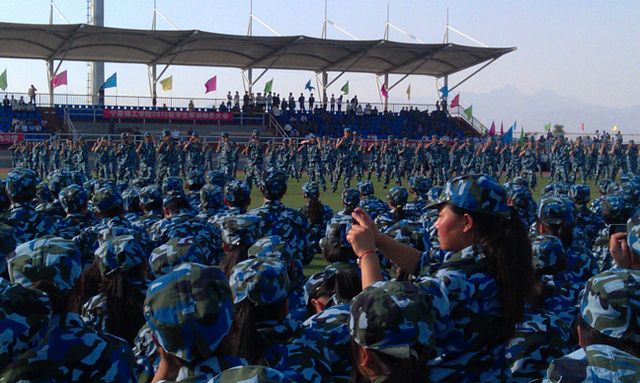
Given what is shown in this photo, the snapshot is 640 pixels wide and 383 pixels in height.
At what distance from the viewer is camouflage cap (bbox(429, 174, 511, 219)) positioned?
3.13 meters

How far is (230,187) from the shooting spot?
790 centimetres

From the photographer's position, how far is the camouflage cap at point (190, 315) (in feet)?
7.96

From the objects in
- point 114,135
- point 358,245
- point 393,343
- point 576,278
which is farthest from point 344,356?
point 114,135

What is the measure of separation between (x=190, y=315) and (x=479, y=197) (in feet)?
4.45

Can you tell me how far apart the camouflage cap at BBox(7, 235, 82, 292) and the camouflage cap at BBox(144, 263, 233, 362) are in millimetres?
914

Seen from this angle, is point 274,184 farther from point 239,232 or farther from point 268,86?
point 268,86

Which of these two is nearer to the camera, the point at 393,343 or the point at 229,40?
the point at 393,343

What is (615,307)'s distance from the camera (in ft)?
8.50

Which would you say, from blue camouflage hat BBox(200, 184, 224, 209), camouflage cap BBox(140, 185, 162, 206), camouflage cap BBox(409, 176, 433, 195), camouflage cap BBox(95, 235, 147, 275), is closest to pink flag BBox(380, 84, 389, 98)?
camouflage cap BBox(409, 176, 433, 195)

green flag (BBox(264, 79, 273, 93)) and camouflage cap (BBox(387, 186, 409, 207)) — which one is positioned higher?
green flag (BBox(264, 79, 273, 93))

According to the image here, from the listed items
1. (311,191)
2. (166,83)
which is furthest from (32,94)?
(311,191)

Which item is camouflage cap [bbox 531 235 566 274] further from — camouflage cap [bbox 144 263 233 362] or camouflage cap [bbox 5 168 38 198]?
camouflage cap [bbox 5 168 38 198]

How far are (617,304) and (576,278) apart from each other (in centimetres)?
320

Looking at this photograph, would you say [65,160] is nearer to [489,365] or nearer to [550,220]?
[550,220]
